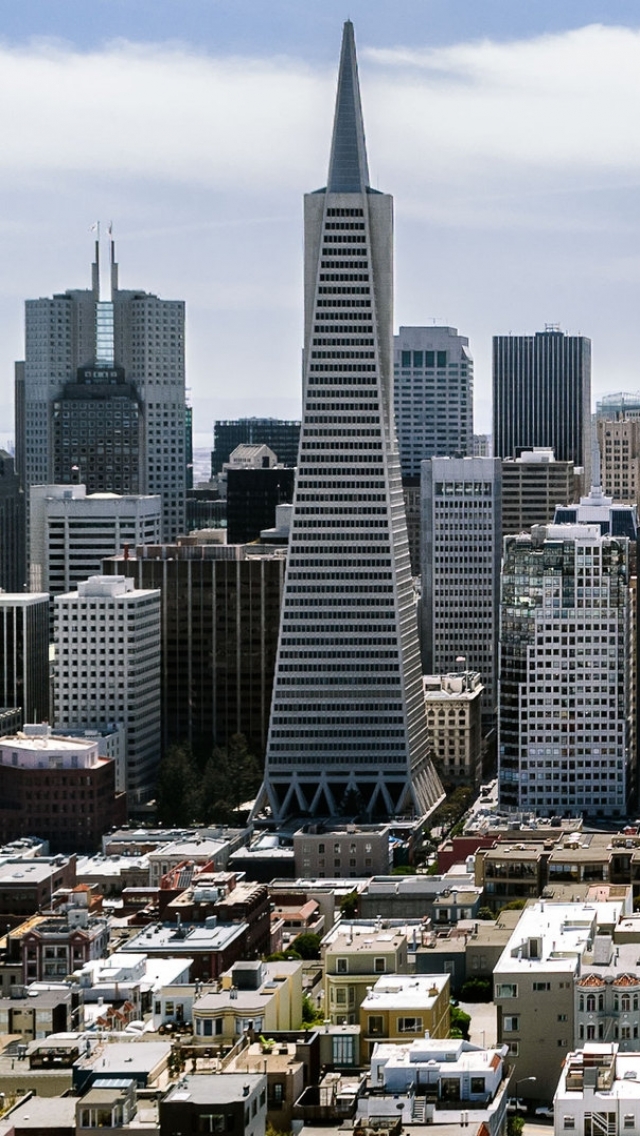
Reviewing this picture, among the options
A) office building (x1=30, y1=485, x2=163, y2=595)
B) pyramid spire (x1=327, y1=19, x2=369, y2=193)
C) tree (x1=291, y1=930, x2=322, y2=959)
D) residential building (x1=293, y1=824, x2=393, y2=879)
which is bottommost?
residential building (x1=293, y1=824, x2=393, y2=879)

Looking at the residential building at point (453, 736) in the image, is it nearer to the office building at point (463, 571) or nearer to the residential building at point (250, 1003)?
the office building at point (463, 571)

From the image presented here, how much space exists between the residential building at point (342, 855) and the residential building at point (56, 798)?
12.2 meters

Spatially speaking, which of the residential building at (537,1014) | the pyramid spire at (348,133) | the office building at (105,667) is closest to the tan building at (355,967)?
the residential building at (537,1014)

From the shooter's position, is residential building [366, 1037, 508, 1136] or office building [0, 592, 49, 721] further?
office building [0, 592, 49, 721]

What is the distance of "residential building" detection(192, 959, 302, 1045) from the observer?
81125 mm

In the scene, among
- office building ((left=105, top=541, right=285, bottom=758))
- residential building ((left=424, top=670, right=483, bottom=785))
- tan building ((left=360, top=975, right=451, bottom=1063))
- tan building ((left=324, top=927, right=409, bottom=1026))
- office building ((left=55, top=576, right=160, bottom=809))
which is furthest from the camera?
office building ((left=105, top=541, right=285, bottom=758))

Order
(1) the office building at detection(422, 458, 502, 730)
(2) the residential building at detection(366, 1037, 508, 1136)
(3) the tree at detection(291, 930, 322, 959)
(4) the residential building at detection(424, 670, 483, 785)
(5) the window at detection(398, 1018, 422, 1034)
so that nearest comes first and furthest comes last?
(2) the residential building at detection(366, 1037, 508, 1136), (5) the window at detection(398, 1018, 422, 1034), (3) the tree at detection(291, 930, 322, 959), (4) the residential building at detection(424, 670, 483, 785), (1) the office building at detection(422, 458, 502, 730)

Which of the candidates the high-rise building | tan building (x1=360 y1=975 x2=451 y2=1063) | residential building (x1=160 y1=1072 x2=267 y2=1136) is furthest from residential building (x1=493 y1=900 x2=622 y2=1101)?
the high-rise building

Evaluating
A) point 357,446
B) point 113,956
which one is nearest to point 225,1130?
point 113,956

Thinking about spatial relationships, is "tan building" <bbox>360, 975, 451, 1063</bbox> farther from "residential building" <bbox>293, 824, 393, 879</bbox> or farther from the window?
"residential building" <bbox>293, 824, 393, 879</bbox>

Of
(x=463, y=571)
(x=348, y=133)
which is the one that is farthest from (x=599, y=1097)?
→ (x=463, y=571)

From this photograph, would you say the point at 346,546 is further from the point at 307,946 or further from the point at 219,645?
the point at 307,946

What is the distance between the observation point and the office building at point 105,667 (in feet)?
528

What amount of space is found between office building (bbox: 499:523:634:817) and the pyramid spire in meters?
23.2
